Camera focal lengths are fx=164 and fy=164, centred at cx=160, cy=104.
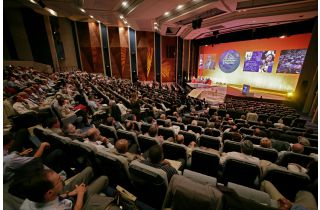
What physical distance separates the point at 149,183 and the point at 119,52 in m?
18.3

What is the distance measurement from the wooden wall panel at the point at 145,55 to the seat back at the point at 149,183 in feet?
59.0

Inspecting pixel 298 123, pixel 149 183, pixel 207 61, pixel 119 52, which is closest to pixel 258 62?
pixel 207 61

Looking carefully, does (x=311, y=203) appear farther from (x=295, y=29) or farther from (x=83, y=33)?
(x=83, y=33)

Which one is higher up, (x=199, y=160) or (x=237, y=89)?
(x=199, y=160)

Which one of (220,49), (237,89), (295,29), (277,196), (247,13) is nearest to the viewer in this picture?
(277,196)

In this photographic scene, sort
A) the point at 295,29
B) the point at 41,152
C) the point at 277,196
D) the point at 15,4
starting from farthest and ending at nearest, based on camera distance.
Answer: the point at 15,4 → the point at 295,29 → the point at 41,152 → the point at 277,196

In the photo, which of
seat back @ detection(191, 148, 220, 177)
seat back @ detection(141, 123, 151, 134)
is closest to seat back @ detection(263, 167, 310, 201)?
seat back @ detection(191, 148, 220, 177)

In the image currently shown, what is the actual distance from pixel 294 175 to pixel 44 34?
19.5m

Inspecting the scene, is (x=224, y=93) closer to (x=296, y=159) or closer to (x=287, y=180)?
(x=296, y=159)

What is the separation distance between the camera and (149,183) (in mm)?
1828

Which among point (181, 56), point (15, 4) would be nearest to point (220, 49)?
point (181, 56)

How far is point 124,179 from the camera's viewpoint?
6.86ft

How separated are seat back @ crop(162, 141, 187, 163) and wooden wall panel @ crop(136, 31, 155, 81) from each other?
17.1 meters

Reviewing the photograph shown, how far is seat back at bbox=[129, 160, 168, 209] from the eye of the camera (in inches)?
68.8
